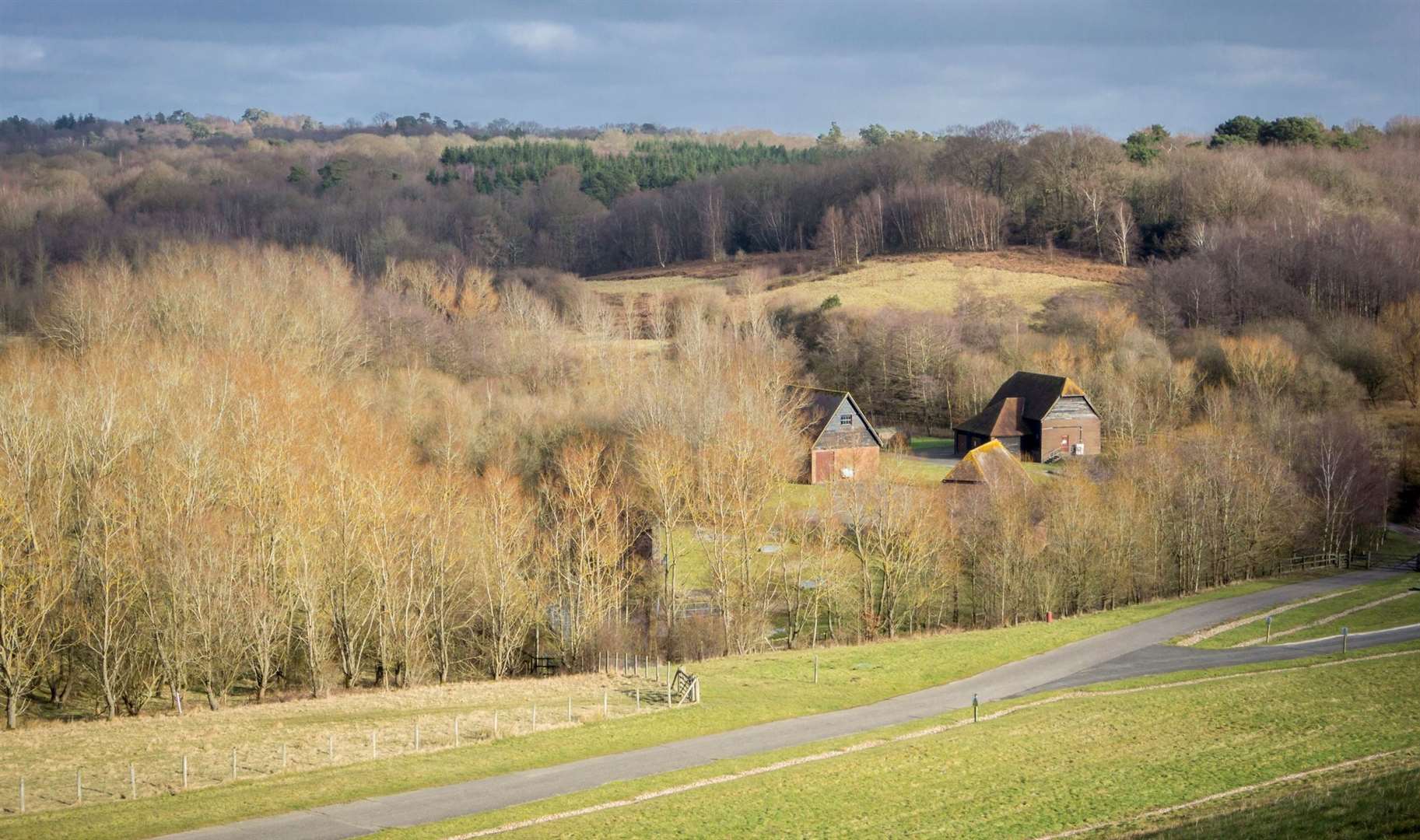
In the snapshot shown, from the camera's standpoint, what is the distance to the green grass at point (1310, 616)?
4312 cm

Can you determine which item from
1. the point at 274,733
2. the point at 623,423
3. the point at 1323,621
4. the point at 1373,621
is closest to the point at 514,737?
the point at 274,733

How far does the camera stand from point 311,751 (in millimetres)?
31797

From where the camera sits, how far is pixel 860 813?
2494 cm

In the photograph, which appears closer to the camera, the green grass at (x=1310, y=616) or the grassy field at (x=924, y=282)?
the green grass at (x=1310, y=616)

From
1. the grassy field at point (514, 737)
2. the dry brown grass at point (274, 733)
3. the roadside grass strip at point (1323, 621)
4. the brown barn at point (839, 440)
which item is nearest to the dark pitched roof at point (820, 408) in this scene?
the brown barn at point (839, 440)

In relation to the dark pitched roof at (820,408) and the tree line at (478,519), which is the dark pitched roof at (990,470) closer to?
the tree line at (478,519)

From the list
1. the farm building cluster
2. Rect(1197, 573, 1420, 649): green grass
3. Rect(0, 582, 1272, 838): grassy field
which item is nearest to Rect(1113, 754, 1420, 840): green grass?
Rect(0, 582, 1272, 838): grassy field

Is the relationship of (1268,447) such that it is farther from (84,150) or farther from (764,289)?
(84,150)

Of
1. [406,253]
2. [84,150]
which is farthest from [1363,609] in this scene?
[84,150]

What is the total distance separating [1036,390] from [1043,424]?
10.4ft

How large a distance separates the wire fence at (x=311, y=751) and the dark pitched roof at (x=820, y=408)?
35156 mm

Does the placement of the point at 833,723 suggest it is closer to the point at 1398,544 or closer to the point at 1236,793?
the point at 1236,793

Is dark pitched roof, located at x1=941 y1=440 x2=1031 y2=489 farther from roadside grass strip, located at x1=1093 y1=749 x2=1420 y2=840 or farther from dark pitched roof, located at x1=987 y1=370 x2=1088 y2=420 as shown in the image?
roadside grass strip, located at x1=1093 y1=749 x2=1420 y2=840

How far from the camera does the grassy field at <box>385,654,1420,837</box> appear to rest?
24.4 m
